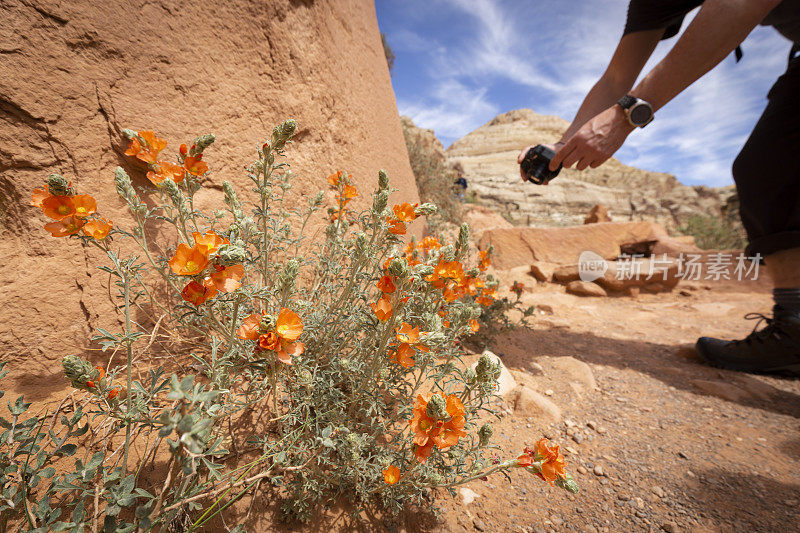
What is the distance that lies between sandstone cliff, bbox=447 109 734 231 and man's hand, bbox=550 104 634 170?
31.1ft

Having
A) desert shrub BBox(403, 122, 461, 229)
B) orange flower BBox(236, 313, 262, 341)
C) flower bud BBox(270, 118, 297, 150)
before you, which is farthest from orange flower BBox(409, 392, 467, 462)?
desert shrub BBox(403, 122, 461, 229)

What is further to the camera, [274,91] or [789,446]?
[274,91]

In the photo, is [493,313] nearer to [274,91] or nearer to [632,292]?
[274,91]

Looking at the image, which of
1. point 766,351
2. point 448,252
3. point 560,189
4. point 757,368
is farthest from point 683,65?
point 560,189

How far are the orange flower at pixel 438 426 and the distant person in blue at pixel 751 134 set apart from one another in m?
1.95

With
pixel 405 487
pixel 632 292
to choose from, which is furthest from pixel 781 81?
pixel 405 487

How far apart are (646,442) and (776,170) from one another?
2.36m

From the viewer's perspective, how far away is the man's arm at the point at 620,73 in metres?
2.60

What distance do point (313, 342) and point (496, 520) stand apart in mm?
1012

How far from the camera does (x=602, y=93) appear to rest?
9.16 feet

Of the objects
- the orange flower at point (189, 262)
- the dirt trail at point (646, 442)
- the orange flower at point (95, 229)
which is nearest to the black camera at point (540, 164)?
the dirt trail at point (646, 442)

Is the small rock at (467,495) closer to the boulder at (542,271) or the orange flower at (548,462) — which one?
the orange flower at (548,462)

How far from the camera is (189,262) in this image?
2.73 ft

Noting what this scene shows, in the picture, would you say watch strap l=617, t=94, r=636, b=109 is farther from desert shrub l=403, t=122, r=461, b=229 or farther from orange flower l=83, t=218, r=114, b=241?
desert shrub l=403, t=122, r=461, b=229
